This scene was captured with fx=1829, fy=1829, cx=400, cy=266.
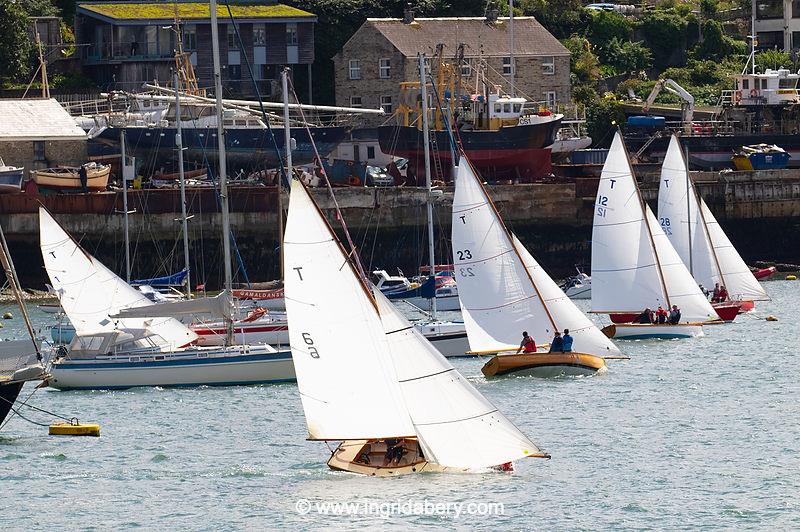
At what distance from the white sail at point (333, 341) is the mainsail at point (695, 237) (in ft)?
98.5

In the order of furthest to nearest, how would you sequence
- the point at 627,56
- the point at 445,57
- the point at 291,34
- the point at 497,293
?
the point at 627,56, the point at 291,34, the point at 445,57, the point at 497,293

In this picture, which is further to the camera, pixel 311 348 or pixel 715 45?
pixel 715 45

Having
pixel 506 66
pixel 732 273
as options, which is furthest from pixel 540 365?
pixel 506 66

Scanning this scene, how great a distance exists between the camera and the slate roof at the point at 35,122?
74.1 metres

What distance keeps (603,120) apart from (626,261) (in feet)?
121

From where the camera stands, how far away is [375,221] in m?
70.0

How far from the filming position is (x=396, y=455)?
30.7m

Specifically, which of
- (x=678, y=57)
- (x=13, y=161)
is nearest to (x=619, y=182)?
(x=13, y=161)

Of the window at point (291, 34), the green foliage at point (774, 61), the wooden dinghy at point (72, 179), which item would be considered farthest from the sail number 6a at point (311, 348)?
the green foliage at point (774, 61)

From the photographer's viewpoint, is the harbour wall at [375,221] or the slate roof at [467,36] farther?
the slate roof at [467,36]

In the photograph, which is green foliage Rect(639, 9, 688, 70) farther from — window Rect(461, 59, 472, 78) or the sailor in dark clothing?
the sailor in dark clothing

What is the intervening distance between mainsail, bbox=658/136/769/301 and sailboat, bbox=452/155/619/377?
17.1 metres

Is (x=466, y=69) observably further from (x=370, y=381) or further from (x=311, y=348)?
(x=370, y=381)

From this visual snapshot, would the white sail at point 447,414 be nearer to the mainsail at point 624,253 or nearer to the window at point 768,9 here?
the mainsail at point 624,253
